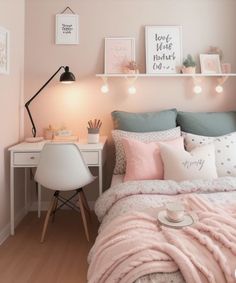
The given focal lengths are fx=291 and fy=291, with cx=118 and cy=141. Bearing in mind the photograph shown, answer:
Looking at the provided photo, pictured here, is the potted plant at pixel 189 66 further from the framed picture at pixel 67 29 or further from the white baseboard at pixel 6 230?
the white baseboard at pixel 6 230

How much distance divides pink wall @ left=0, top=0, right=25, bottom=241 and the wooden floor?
211 mm

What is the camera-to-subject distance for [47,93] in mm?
3047

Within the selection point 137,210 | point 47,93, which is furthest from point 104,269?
point 47,93

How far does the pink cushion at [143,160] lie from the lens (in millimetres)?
2289

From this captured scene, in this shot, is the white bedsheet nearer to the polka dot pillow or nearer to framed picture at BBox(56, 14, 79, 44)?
the polka dot pillow

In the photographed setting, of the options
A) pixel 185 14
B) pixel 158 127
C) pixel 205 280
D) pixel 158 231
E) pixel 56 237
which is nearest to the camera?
pixel 205 280

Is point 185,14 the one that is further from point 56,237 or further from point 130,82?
point 56,237

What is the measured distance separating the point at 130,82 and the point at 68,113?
73 cm

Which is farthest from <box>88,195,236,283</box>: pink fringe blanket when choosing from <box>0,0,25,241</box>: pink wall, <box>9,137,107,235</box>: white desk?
<box>0,0,25,241</box>: pink wall

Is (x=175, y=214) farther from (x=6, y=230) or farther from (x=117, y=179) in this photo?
(x=6, y=230)

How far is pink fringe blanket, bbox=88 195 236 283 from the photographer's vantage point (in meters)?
1.04

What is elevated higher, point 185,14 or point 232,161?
point 185,14

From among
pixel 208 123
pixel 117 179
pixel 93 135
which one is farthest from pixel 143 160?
pixel 208 123

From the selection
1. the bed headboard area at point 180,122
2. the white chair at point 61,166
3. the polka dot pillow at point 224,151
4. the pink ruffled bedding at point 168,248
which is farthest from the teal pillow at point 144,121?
the pink ruffled bedding at point 168,248
